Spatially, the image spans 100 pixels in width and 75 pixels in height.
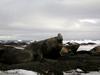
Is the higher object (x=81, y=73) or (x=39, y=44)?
(x=39, y=44)

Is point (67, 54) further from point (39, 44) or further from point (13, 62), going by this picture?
point (13, 62)

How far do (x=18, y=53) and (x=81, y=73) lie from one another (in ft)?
14.9

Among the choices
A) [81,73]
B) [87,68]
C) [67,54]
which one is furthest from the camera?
[67,54]

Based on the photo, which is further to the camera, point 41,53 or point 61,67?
point 41,53

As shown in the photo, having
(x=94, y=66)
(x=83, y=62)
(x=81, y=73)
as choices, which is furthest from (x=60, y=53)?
A: (x=81, y=73)

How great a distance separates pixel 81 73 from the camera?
43.0ft

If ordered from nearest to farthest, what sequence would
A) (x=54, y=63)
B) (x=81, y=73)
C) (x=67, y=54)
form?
(x=81, y=73) → (x=54, y=63) → (x=67, y=54)

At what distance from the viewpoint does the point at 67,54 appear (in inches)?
765

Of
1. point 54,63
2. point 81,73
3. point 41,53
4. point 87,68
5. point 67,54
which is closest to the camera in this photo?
point 81,73

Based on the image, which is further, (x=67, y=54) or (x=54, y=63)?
(x=67, y=54)

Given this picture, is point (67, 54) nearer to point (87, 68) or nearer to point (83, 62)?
point (83, 62)

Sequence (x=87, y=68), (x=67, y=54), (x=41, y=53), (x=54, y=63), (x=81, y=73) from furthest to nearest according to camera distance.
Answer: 1. (x=67, y=54)
2. (x=41, y=53)
3. (x=54, y=63)
4. (x=87, y=68)
5. (x=81, y=73)

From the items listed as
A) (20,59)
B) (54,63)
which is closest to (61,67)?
(54,63)

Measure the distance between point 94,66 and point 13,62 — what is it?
4.41m
